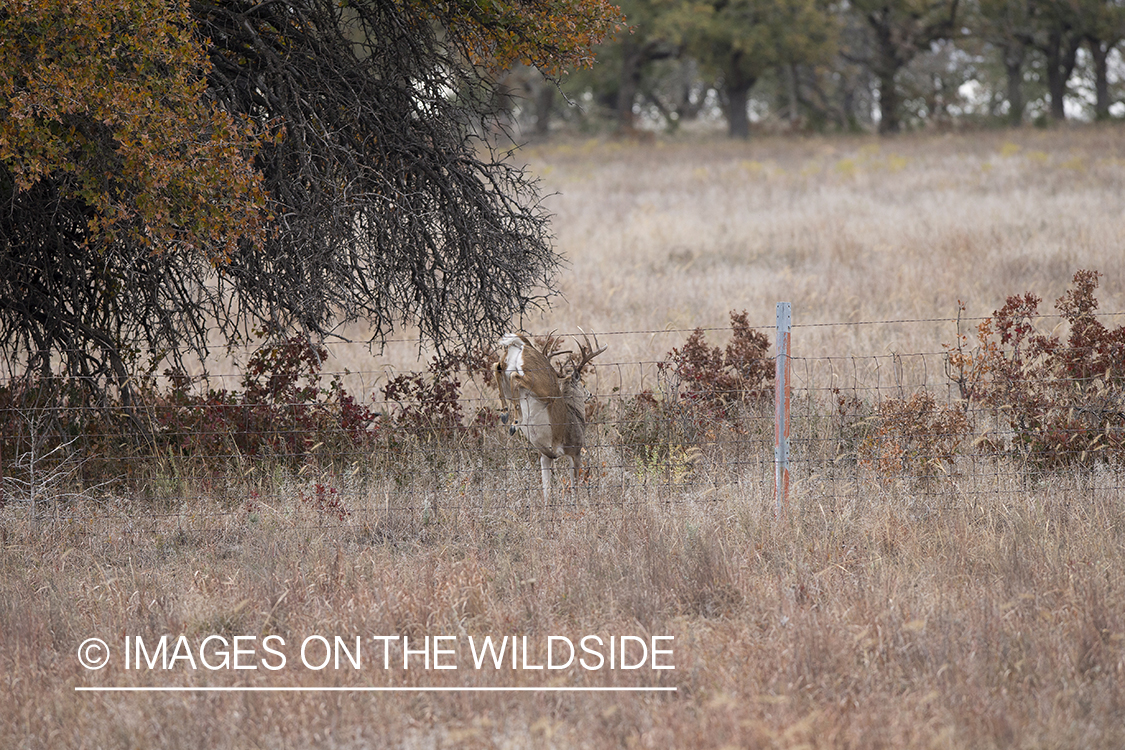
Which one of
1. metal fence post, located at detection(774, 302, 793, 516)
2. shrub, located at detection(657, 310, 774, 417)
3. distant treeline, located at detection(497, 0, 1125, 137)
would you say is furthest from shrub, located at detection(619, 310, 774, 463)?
distant treeline, located at detection(497, 0, 1125, 137)

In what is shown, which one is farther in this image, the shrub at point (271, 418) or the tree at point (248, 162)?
the shrub at point (271, 418)

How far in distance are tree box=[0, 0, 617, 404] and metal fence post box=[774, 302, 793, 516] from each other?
239cm

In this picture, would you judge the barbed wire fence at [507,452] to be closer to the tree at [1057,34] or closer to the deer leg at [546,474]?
the deer leg at [546,474]

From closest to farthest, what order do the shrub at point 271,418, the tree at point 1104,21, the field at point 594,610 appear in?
the field at point 594,610, the shrub at point 271,418, the tree at point 1104,21

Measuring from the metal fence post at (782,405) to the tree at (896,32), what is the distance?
34997 millimetres

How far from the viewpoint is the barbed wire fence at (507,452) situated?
21.6 feet

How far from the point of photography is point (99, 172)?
6020mm

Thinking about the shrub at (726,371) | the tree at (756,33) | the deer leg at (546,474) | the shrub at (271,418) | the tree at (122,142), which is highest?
the tree at (756,33)

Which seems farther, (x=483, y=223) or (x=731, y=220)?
(x=731, y=220)

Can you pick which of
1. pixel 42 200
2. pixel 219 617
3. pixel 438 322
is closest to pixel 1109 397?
pixel 438 322

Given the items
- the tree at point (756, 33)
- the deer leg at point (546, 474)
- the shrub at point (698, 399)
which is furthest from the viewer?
the tree at point (756, 33)

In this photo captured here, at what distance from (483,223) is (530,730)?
4616 mm

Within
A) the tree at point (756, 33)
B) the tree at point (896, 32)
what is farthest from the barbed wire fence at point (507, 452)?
the tree at point (896, 32)

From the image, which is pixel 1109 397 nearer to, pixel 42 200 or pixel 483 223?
pixel 483 223
